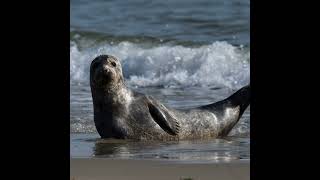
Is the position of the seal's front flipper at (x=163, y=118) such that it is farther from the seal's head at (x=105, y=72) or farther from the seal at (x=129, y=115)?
the seal's head at (x=105, y=72)

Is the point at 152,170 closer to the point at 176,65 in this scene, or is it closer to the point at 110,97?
the point at 110,97

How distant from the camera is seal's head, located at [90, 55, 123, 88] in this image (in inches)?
290

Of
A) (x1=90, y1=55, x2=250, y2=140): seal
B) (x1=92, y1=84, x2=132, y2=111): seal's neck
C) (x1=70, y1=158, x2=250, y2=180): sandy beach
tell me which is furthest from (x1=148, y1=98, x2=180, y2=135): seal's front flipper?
(x1=70, y1=158, x2=250, y2=180): sandy beach

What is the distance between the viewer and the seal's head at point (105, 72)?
737 centimetres

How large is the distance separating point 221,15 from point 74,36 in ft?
9.94

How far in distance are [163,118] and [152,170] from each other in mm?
2318

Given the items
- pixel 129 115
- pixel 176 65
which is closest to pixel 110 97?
pixel 129 115

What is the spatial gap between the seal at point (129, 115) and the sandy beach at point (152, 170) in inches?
65.4

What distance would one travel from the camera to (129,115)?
293 inches

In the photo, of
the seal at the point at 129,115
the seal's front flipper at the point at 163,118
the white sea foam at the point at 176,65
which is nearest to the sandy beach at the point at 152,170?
the seal at the point at 129,115

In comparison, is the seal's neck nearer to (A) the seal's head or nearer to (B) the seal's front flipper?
(A) the seal's head
